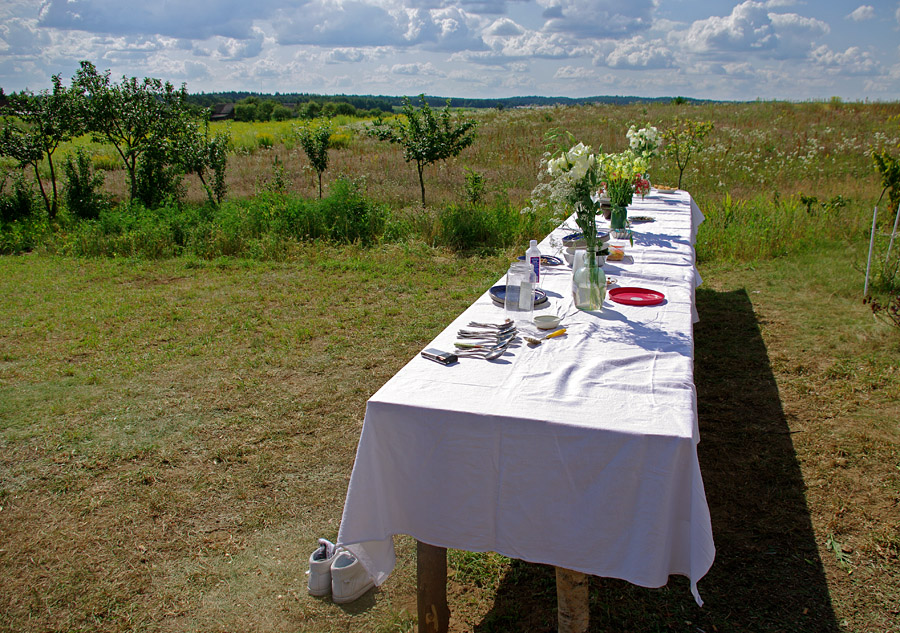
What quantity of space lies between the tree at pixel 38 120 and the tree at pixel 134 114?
30cm

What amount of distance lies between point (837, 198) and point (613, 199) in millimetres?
6560

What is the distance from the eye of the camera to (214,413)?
4398 millimetres

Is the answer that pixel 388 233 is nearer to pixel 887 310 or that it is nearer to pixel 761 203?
pixel 761 203

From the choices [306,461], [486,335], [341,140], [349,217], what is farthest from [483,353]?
[341,140]

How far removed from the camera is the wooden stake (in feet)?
7.15

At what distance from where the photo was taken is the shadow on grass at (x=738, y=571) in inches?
96.8

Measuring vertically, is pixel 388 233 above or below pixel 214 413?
above

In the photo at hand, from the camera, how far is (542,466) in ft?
6.27

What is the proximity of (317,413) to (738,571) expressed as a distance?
2.83 m

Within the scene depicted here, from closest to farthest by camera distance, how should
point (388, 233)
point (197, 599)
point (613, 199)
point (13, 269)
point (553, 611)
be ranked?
point (553, 611), point (197, 599), point (613, 199), point (13, 269), point (388, 233)

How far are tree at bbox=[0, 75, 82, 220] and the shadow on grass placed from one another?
12302mm

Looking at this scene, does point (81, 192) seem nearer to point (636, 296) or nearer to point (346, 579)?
point (346, 579)

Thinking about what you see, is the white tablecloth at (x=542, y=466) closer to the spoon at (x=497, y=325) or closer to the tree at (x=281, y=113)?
the spoon at (x=497, y=325)

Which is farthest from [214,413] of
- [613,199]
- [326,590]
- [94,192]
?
[94,192]
